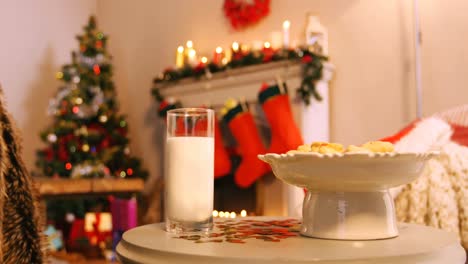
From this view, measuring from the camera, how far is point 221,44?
367 centimetres

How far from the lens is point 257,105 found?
10.5 ft

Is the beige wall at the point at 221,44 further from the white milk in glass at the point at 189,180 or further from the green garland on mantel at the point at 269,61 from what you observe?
the white milk in glass at the point at 189,180

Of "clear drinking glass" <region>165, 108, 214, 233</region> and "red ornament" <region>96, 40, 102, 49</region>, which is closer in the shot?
"clear drinking glass" <region>165, 108, 214, 233</region>

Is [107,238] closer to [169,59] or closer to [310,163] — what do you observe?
[169,59]

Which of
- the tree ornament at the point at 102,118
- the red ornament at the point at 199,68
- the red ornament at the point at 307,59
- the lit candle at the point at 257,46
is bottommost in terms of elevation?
the tree ornament at the point at 102,118

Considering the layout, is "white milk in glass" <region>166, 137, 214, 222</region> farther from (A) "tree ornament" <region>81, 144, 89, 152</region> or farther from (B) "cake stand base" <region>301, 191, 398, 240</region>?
(A) "tree ornament" <region>81, 144, 89, 152</region>

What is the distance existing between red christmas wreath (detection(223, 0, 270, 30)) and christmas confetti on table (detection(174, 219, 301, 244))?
252 centimetres

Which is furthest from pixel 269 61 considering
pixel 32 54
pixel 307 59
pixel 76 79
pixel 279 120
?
pixel 32 54

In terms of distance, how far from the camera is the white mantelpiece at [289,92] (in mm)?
2947

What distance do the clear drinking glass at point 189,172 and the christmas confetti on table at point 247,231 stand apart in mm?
39

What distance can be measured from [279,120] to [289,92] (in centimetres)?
24

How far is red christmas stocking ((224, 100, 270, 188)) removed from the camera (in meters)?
2.98

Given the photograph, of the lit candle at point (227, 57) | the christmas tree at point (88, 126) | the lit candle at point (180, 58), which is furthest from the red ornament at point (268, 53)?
the christmas tree at point (88, 126)

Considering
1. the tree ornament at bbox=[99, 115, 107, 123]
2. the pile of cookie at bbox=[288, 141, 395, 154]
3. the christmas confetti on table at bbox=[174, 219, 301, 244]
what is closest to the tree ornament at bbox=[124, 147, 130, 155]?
the tree ornament at bbox=[99, 115, 107, 123]
